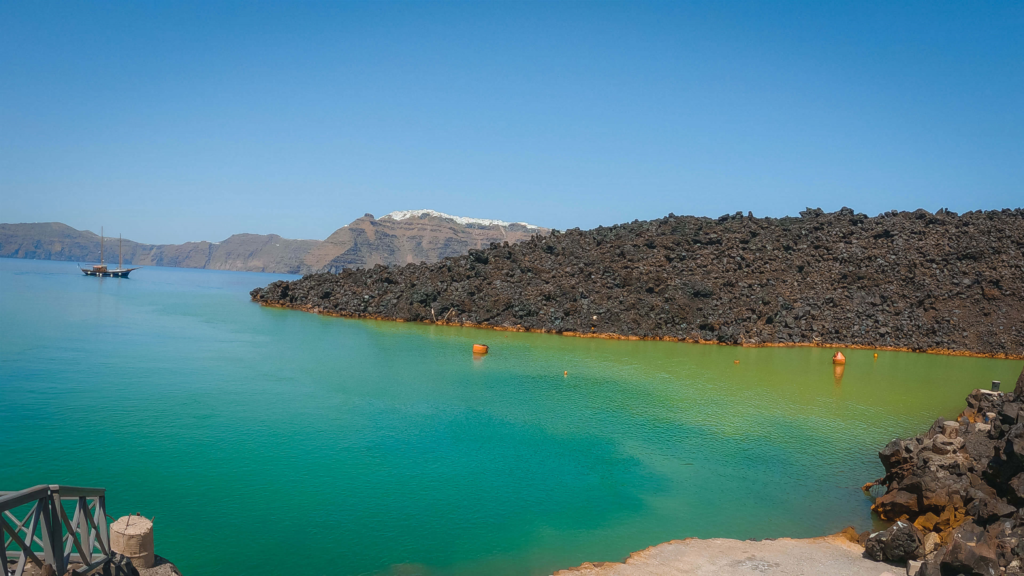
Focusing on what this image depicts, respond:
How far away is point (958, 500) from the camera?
9.41 metres

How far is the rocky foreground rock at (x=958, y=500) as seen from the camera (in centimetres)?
726

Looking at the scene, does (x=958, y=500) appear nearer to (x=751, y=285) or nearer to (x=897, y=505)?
(x=897, y=505)

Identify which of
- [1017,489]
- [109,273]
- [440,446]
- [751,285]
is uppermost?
[751,285]

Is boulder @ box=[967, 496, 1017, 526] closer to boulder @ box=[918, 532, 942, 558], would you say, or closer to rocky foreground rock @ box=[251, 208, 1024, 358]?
boulder @ box=[918, 532, 942, 558]

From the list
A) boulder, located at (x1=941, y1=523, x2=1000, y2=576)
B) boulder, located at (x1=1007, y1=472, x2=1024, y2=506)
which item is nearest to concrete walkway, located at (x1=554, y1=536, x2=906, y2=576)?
boulder, located at (x1=941, y1=523, x2=1000, y2=576)

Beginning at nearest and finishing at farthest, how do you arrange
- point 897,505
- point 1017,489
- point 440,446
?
point 1017,489
point 897,505
point 440,446

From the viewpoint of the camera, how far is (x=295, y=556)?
29.3 ft

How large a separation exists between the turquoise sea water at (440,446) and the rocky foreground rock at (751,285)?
30.2 feet

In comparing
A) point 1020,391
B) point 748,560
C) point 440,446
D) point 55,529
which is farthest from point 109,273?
point 1020,391

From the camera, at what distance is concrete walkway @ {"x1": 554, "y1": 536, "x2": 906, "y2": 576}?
8.46m

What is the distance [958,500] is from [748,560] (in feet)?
11.6

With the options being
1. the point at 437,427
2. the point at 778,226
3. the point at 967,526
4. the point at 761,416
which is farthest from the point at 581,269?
the point at 967,526

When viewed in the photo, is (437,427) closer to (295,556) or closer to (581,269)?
(295,556)

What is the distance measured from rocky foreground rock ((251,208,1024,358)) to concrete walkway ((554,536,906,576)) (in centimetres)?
2792
